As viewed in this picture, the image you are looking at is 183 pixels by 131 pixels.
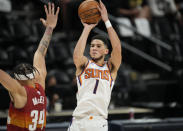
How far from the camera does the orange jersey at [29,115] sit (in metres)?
3.38

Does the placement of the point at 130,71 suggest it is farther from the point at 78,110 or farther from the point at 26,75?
the point at 26,75

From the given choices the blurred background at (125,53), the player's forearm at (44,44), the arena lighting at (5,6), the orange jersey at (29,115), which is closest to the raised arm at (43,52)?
the player's forearm at (44,44)

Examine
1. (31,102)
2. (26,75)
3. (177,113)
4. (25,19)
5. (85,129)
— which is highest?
(25,19)

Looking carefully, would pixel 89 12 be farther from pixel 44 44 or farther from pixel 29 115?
pixel 29 115

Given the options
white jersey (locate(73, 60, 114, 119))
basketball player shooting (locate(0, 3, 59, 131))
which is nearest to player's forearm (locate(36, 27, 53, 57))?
white jersey (locate(73, 60, 114, 119))

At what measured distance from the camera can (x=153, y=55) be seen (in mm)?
10922

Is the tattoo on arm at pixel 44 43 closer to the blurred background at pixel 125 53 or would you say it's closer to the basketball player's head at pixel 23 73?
the basketball player's head at pixel 23 73

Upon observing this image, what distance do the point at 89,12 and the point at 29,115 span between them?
1.60 meters

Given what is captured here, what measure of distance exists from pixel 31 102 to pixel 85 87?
964mm

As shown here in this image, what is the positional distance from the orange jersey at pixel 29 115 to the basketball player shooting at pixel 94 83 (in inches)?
27.6

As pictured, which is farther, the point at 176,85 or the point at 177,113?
the point at 176,85

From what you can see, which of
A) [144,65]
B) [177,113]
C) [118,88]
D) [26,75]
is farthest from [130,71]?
[26,75]

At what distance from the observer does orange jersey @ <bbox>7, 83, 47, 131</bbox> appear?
11.1 feet

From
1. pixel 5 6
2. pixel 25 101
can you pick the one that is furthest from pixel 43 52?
pixel 5 6
